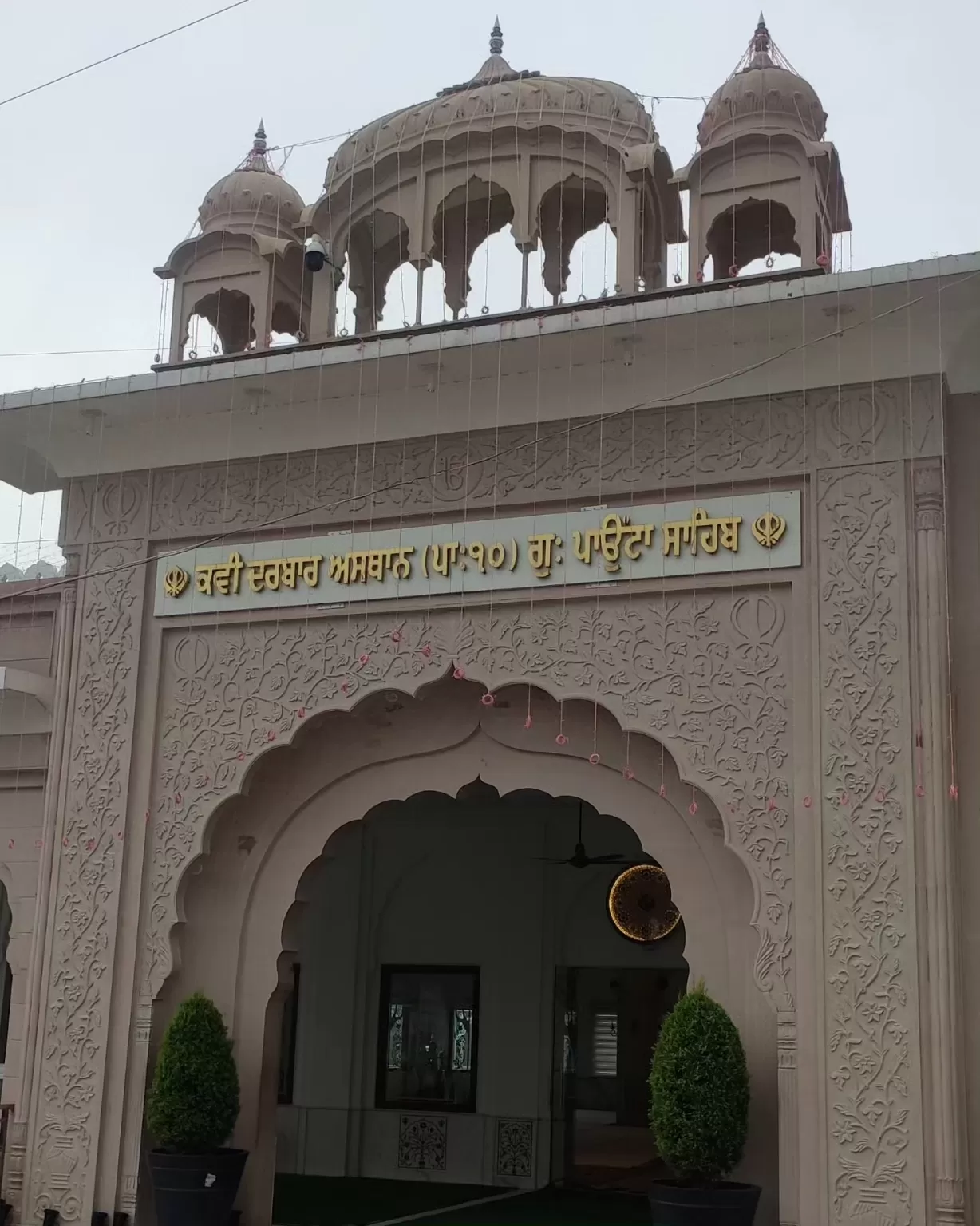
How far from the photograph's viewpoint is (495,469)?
20.0 ft

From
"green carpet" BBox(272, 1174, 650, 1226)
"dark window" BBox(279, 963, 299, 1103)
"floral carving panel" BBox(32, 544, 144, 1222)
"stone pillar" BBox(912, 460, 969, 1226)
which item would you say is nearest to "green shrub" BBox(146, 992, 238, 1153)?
"floral carving panel" BBox(32, 544, 144, 1222)

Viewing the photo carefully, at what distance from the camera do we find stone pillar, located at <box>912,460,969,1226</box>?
482 centimetres

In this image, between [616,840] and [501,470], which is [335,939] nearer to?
[616,840]

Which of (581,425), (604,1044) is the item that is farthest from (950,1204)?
(604,1044)

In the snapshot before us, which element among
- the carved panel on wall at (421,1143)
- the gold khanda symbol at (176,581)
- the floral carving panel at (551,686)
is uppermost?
the gold khanda symbol at (176,581)

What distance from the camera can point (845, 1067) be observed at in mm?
5008

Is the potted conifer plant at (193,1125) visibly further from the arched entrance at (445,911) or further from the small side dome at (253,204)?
the small side dome at (253,204)

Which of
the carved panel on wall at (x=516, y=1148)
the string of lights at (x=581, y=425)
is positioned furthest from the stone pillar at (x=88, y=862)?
the carved panel on wall at (x=516, y=1148)

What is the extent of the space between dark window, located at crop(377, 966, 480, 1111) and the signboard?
11.0 feet

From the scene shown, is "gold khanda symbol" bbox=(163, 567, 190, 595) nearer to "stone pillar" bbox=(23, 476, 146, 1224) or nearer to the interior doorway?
"stone pillar" bbox=(23, 476, 146, 1224)

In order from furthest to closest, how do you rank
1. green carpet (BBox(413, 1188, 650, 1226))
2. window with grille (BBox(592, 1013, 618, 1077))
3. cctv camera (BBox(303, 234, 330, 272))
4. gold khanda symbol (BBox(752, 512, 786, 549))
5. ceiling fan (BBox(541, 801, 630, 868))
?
window with grille (BBox(592, 1013, 618, 1077)) → ceiling fan (BBox(541, 801, 630, 868)) → green carpet (BBox(413, 1188, 650, 1226)) → cctv camera (BBox(303, 234, 330, 272)) → gold khanda symbol (BBox(752, 512, 786, 549))

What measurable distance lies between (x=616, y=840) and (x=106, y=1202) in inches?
149

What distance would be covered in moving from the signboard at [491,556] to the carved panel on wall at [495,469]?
0.37 feet

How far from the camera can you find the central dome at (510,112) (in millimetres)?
6465
